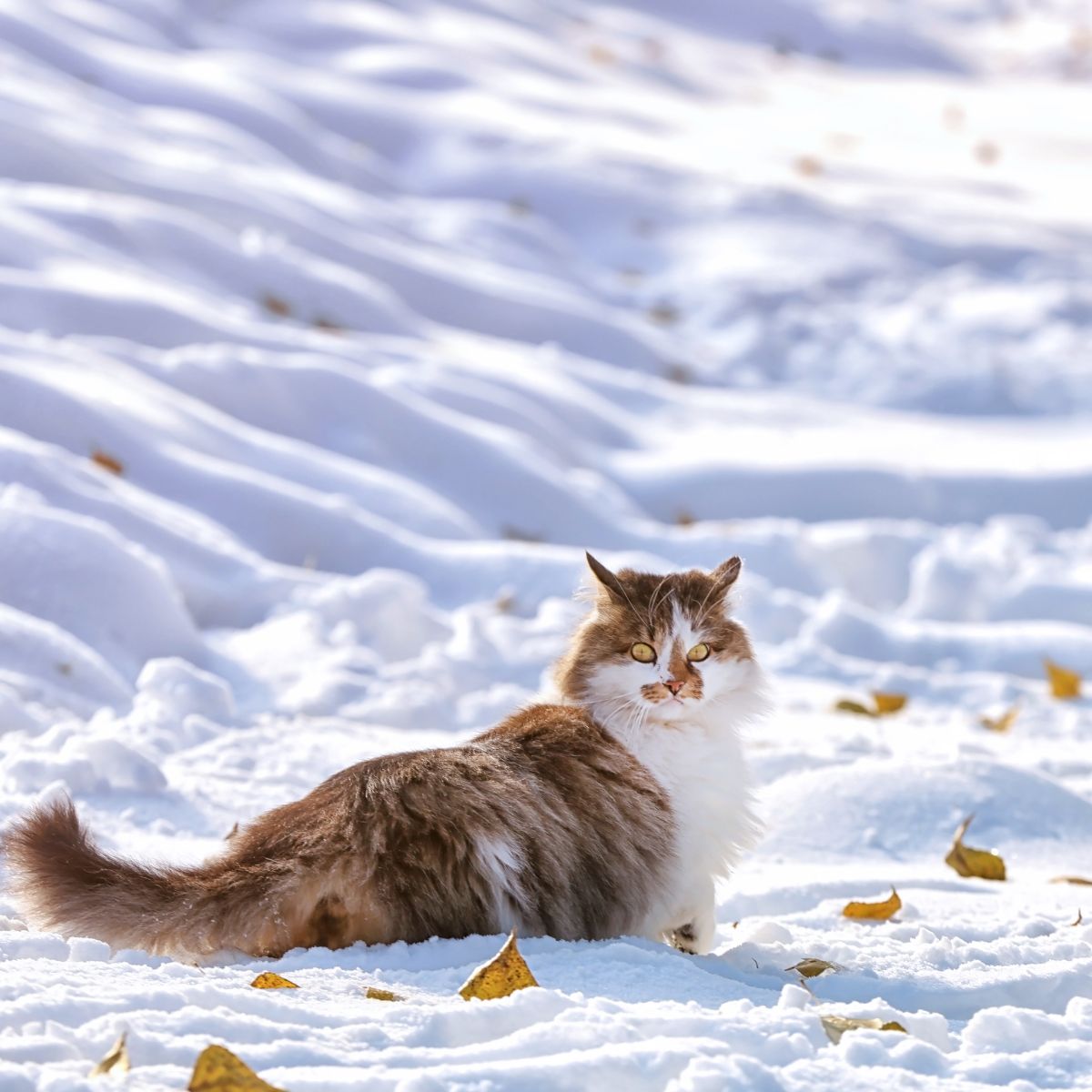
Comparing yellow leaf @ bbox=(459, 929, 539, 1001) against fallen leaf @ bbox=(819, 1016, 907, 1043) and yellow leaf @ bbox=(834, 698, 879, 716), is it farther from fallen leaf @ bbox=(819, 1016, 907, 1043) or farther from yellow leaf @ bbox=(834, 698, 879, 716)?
yellow leaf @ bbox=(834, 698, 879, 716)

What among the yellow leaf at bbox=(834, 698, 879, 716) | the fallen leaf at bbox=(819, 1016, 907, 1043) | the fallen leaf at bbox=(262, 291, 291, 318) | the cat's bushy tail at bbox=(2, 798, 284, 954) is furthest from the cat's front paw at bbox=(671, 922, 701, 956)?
the fallen leaf at bbox=(262, 291, 291, 318)

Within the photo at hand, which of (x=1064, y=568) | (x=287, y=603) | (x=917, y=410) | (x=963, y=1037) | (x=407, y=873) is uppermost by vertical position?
(x=917, y=410)

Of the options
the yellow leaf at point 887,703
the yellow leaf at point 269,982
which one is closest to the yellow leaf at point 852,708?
the yellow leaf at point 887,703

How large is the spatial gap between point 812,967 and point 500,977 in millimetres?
609

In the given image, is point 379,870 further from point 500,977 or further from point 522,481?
point 522,481

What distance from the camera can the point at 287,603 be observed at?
178 inches

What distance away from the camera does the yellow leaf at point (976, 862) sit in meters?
3.22

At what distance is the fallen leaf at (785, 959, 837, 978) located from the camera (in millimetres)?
2408

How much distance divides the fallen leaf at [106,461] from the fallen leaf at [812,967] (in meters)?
2.99

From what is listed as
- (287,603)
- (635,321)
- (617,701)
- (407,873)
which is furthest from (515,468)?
(407,873)

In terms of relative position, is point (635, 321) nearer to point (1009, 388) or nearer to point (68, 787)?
point (1009, 388)

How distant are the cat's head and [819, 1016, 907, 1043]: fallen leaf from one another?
0.74 metres

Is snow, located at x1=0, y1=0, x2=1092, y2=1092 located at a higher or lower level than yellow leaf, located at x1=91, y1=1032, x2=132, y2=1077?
higher

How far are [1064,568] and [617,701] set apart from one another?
12.1 feet
